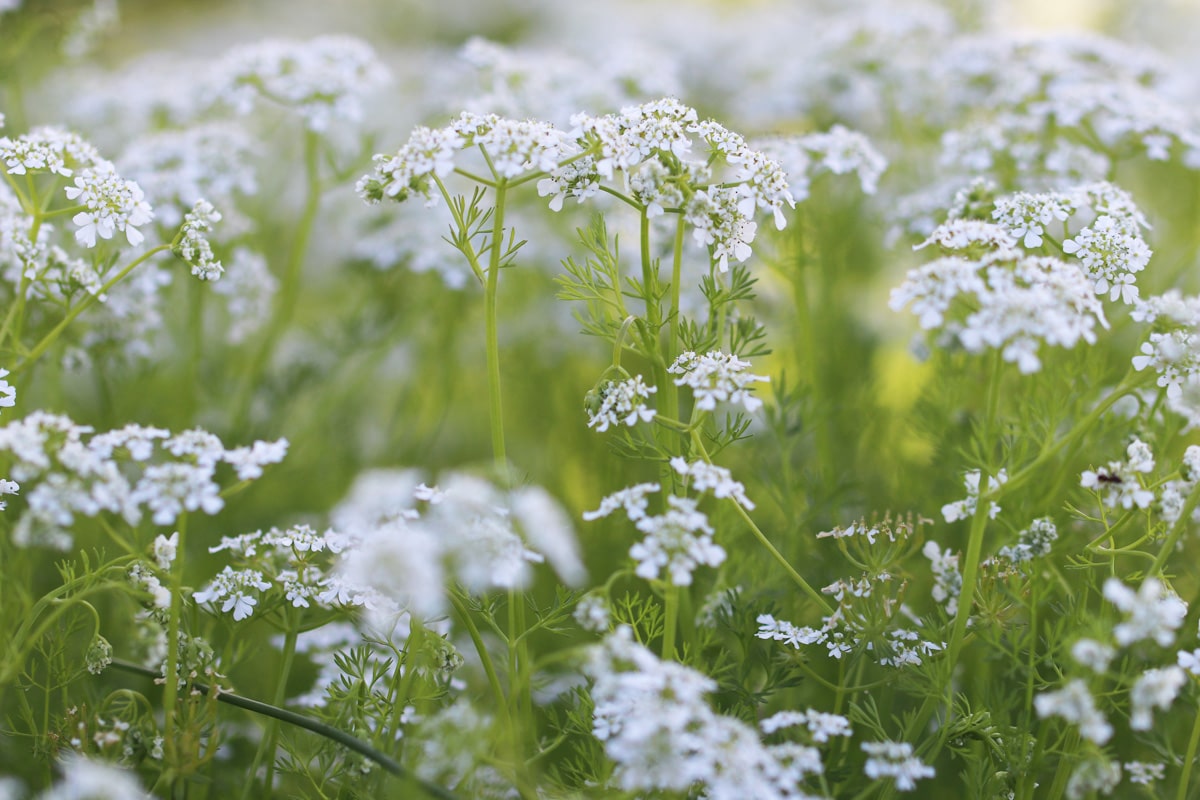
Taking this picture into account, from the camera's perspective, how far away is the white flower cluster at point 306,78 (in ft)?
11.2

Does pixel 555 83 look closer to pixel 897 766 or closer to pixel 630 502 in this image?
pixel 630 502

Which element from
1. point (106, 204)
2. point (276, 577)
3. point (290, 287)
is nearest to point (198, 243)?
point (106, 204)

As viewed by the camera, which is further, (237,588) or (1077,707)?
(237,588)

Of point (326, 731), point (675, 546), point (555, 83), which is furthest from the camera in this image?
point (555, 83)

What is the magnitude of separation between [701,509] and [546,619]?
935 mm

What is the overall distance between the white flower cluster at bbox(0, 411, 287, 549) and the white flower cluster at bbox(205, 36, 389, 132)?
1813 mm

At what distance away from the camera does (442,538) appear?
5.60 feet

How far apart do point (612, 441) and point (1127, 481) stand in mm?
1664

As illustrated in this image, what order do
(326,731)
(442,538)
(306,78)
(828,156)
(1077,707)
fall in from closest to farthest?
(1077,707), (442,538), (326,731), (828,156), (306,78)

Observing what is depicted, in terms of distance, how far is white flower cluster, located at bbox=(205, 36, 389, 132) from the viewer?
11.2ft

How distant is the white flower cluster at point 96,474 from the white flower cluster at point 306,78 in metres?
1.81

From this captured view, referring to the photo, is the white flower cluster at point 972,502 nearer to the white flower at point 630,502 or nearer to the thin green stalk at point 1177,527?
the thin green stalk at point 1177,527

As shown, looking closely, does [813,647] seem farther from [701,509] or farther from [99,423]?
[99,423]

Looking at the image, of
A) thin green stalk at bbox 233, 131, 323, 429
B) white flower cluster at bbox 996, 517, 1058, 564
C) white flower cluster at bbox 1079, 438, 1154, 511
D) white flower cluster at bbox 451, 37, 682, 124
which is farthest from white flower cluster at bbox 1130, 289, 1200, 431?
thin green stalk at bbox 233, 131, 323, 429
